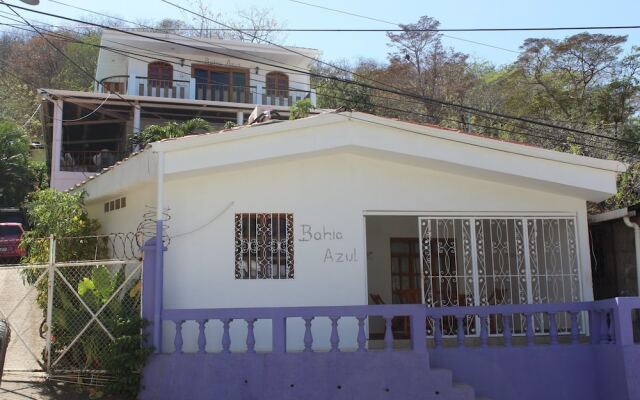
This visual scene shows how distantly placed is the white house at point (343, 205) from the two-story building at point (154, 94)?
37.7 ft

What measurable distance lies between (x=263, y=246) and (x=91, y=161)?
15723mm

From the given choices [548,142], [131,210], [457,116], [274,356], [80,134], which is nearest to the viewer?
[274,356]

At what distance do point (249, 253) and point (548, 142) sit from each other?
14.5 m

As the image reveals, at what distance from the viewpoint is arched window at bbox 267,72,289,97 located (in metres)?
25.3

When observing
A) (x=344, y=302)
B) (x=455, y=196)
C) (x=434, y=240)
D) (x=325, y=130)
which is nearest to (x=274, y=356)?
(x=344, y=302)

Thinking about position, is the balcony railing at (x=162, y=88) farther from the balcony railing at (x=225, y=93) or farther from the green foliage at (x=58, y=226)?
the green foliage at (x=58, y=226)

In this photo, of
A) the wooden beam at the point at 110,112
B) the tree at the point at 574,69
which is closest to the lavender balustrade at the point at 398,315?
the wooden beam at the point at 110,112

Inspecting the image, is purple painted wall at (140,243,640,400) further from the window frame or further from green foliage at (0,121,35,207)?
green foliage at (0,121,35,207)

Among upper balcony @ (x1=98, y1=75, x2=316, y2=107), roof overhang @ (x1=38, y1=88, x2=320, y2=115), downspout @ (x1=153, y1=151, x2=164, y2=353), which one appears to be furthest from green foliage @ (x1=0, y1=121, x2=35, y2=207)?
downspout @ (x1=153, y1=151, x2=164, y2=353)

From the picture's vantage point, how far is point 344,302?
8.61 metres

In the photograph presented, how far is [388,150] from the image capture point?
8383 mm

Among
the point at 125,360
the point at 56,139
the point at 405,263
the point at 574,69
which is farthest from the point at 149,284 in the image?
the point at 574,69

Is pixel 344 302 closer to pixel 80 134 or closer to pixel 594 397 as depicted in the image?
pixel 594 397

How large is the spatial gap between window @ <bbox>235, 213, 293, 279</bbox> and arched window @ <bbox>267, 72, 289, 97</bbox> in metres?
17.2
